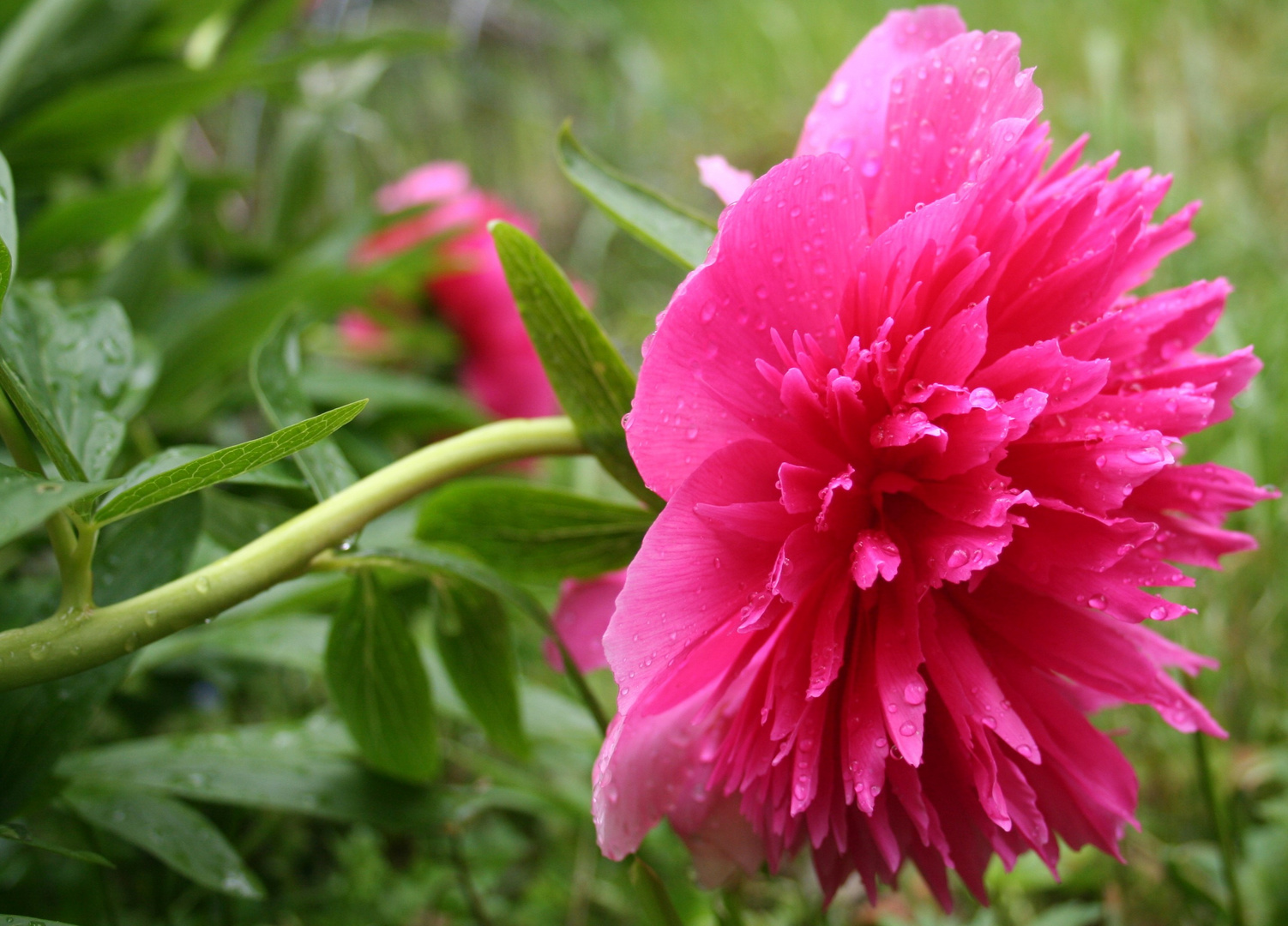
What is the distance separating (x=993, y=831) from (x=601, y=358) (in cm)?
25

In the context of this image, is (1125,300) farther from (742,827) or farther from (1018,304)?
(742,827)

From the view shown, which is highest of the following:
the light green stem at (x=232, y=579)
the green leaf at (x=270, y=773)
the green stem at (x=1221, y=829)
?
the light green stem at (x=232, y=579)

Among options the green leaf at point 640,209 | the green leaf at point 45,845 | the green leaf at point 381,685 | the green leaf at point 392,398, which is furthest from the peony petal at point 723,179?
the green leaf at point 392,398

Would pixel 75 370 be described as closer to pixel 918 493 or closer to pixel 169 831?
pixel 169 831

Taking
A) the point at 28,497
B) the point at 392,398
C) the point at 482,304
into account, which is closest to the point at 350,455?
the point at 392,398

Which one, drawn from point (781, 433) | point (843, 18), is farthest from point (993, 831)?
point (843, 18)

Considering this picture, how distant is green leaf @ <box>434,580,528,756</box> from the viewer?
0.45 meters

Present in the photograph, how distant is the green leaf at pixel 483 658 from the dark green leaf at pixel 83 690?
0.13m

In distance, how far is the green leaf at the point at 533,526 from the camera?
429 millimetres

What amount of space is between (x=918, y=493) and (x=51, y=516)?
12.7 inches

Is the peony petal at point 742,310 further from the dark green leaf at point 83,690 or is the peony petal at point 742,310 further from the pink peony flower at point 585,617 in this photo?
the dark green leaf at point 83,690

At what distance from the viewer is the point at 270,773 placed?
1.71ft

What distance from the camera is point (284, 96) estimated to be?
2.84 ft

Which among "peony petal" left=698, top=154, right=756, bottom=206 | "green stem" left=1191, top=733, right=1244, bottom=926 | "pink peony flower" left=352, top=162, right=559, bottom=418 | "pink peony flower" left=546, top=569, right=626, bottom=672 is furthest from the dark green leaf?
"pink peony flower" left=352, top=162, right=559, bottom=418
